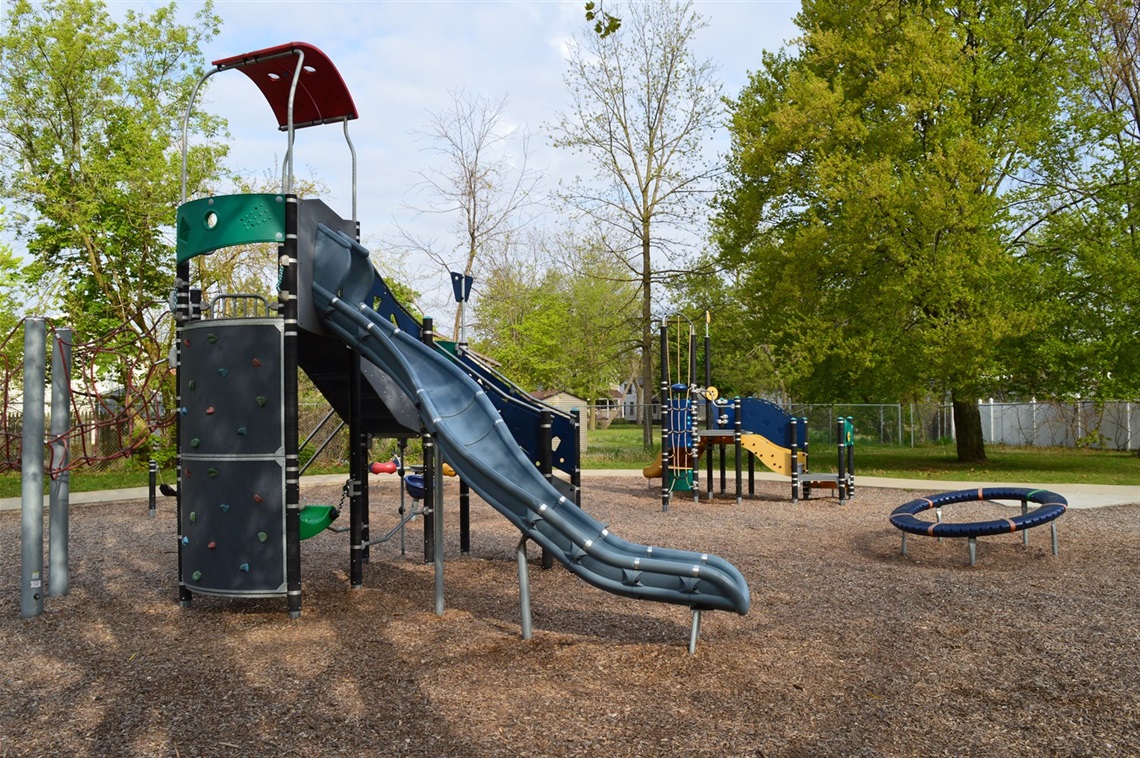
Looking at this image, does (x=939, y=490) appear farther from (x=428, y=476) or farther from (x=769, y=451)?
(x=428, y=476)

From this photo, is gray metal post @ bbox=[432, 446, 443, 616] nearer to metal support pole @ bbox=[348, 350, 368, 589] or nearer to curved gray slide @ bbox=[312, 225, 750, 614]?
curved gray slide @ bbox=[312, 225, 750, 614]

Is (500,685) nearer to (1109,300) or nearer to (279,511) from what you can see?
(279,511)

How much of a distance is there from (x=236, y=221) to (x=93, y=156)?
60.9 ft

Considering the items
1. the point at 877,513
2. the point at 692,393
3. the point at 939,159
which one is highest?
the point at 939,159

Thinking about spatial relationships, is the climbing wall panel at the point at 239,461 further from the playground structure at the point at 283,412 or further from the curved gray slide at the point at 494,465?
the curved gray slide at the point at 494,465

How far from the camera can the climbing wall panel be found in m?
Result: 6.13

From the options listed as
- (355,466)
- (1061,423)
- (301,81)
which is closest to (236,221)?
(301,81)

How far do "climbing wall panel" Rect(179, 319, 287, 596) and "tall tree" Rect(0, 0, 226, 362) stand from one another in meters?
15.0

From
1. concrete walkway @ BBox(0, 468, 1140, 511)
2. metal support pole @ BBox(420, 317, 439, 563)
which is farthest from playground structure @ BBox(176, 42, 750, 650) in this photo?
concrete walkway @ BBox(0, 468, 1140, 511)

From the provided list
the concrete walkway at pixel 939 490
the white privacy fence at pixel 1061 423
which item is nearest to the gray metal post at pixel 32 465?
the concrete walkway at pixel 939 490

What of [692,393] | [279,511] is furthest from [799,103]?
[279,511]

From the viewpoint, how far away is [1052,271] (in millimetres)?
18125

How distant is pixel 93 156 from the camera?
21406 millimetres

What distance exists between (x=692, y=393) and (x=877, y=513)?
356 cm
